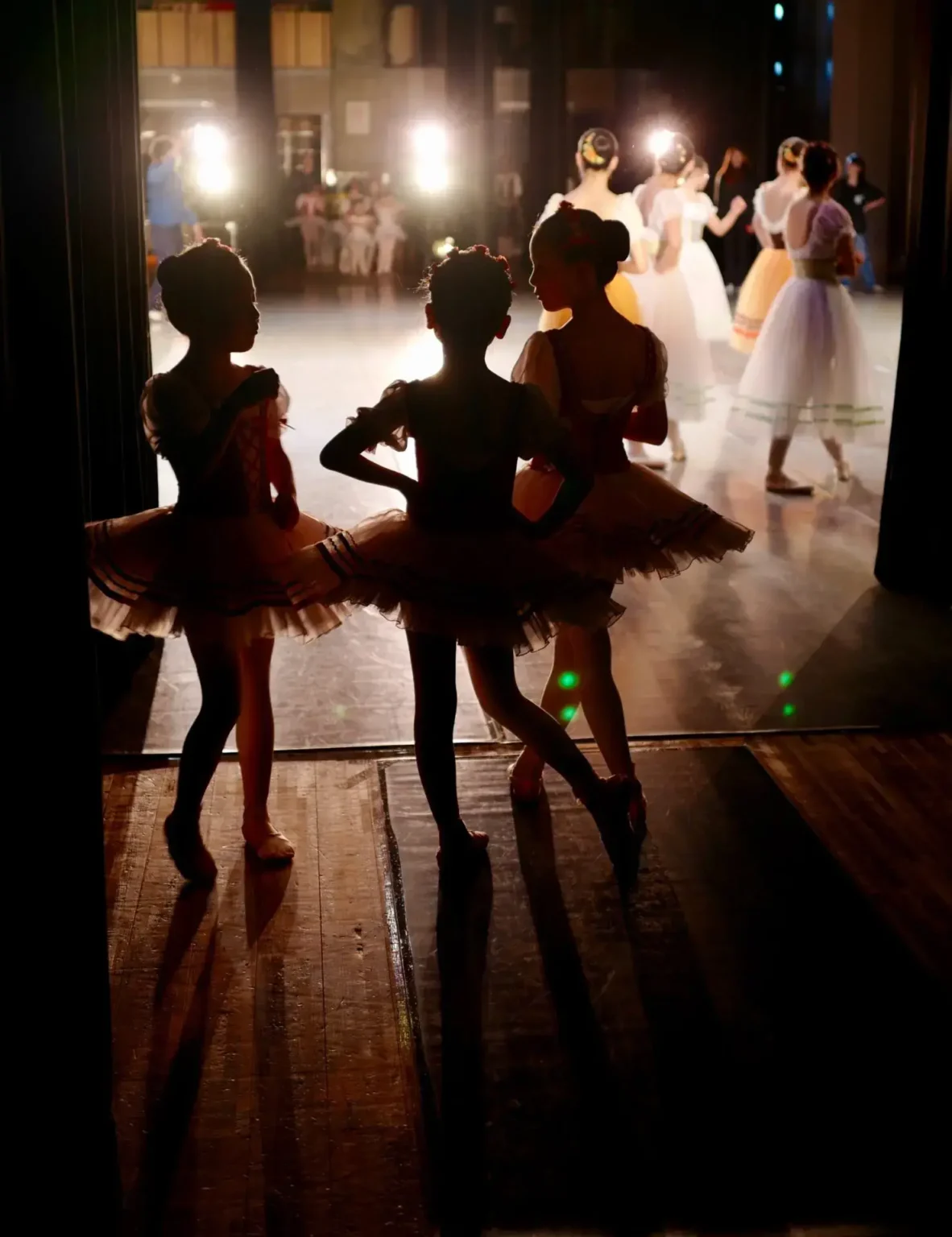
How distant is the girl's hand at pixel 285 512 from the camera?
332cm

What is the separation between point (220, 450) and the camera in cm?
316

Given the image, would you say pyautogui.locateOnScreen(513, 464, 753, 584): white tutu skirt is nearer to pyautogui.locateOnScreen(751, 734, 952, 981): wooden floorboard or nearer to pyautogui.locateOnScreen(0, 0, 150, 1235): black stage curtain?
pyautogui.locateOnScreen(751, 734, 952, 981): wooden floorboard

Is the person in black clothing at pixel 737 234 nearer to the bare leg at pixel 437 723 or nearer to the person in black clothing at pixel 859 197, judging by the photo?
the person in black clothing at pixel 859 197

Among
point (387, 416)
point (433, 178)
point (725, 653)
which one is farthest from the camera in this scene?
point (433, 178)

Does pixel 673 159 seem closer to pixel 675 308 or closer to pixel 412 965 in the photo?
pixel 675 308

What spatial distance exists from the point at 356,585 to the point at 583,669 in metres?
0.71

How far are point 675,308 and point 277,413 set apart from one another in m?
5.30

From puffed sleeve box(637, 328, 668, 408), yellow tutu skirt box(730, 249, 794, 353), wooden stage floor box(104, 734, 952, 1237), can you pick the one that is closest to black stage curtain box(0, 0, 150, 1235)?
wooden stage floor box(104, 734, 952, 1237)

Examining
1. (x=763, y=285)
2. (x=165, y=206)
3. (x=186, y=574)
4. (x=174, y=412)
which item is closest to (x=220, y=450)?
(x=174, y=412)

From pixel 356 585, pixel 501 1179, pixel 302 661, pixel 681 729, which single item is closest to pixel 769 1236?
pixel 501 1179

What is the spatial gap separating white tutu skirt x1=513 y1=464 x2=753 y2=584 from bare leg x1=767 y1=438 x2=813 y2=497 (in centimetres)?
396

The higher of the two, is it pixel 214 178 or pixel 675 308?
pixel 214 178

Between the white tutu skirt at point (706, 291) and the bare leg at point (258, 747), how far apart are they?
8119 millimetres

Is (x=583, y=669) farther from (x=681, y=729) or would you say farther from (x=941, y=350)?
(x=941, y=350)
